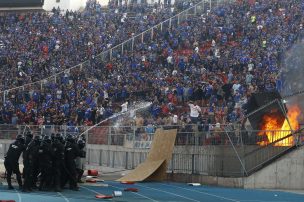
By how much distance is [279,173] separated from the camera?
76.0ft

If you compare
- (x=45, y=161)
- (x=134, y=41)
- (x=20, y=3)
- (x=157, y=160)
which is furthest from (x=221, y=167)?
(x=134, y=41)

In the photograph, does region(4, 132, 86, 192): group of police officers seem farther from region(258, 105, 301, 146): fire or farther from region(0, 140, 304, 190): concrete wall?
region(258, 105, 301, 146): fire

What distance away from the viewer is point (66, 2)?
2309 inches

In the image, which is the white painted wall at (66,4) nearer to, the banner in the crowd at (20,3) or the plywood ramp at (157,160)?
the banner in the crowd at (20,3)

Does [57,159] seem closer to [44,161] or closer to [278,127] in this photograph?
[44,161]

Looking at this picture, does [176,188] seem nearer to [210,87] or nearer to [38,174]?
[38,174]

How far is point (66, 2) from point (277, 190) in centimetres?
3846

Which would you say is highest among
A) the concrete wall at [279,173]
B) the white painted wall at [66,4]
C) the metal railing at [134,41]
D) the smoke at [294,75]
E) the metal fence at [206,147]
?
the white painted wall at [66,4]

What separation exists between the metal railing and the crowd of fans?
261mm

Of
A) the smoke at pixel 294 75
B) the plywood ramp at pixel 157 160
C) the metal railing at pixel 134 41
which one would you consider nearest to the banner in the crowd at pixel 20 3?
the metal railing at pixel 134 41

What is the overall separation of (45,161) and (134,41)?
25081 millimetres

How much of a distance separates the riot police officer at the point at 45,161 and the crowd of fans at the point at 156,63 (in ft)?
A: 30.1

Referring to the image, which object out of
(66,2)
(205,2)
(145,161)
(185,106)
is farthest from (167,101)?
(66,2)

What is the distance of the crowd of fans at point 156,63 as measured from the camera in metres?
33.5
